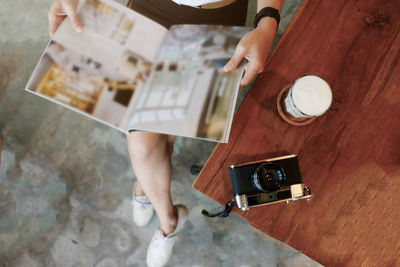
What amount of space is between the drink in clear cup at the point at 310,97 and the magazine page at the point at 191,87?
0.40 ft

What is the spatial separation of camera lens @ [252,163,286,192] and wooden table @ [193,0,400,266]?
43 mm

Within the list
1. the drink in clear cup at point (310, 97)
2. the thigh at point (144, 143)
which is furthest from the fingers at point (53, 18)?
the drink in clear cup at point (310, 97)

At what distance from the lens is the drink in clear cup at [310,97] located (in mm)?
537

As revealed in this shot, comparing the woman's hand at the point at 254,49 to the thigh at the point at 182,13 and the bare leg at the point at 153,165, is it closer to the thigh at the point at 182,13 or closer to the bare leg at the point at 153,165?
the thigh at the point at 182,13

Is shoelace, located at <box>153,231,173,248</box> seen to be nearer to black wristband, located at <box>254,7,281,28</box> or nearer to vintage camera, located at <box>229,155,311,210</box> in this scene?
vintage camera, located at <box>229,155,311,210</box>

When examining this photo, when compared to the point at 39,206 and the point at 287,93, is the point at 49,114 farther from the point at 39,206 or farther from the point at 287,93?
the point at 287,93

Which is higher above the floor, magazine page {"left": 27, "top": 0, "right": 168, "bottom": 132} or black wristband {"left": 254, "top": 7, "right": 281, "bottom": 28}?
black wristband {"left": 254, "top": 7, "right": 281, "bottom": 28}

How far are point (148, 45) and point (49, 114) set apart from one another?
91cm

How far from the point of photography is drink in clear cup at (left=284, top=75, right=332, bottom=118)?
0.54 metres

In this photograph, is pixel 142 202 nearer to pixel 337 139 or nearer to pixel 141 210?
pixel 141 210

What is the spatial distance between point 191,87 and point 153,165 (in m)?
0.39

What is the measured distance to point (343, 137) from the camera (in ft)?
2.01

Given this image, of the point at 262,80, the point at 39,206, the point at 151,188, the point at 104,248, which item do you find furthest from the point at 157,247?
the point at 262,80

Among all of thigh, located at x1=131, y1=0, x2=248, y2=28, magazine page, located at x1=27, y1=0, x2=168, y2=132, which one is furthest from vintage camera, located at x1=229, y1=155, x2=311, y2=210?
thigh, located at x1=131, y1=0, x2=248, y2=28
